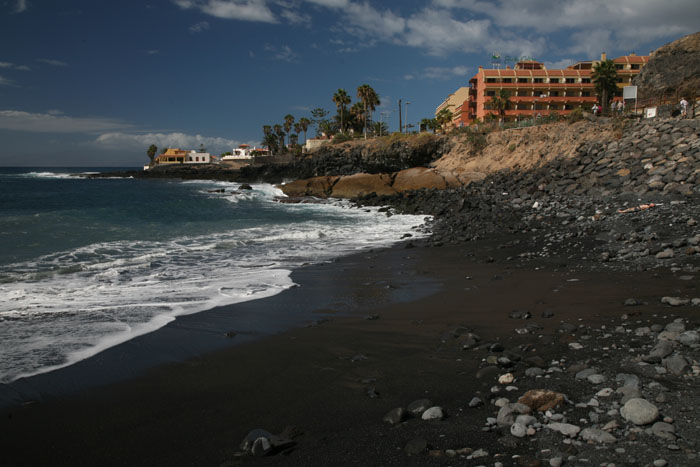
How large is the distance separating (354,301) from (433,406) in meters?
4.02

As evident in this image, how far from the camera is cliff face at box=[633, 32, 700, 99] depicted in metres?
36.8

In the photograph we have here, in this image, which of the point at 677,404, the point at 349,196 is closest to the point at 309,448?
the point at 677,404

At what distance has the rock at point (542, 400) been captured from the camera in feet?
10.7

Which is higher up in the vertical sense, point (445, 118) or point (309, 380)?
point (445, 118)

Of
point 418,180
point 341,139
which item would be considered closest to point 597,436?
point 418,180

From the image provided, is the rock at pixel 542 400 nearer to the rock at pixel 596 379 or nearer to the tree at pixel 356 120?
the rock at pixel 596 379

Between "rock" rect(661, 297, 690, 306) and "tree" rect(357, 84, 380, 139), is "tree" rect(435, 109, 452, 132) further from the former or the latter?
"rock" rect(661, 297, 690, 306)

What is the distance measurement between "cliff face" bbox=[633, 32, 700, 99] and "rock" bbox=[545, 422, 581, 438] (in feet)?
141

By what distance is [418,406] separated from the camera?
3.60m

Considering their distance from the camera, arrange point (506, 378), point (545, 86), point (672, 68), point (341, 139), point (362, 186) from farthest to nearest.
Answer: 1. point (545, 86)
2. point (341, 139)
3. point (672, 68)
4. point (362, 186)
5. point (506, 378)

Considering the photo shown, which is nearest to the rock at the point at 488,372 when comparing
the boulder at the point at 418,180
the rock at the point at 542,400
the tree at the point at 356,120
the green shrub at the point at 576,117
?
the rock at the point at 542,400

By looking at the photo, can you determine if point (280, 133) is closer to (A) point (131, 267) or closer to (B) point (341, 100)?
(B) point (341, 100)

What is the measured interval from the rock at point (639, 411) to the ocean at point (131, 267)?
18.6 feet

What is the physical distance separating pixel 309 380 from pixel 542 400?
2228 mm
